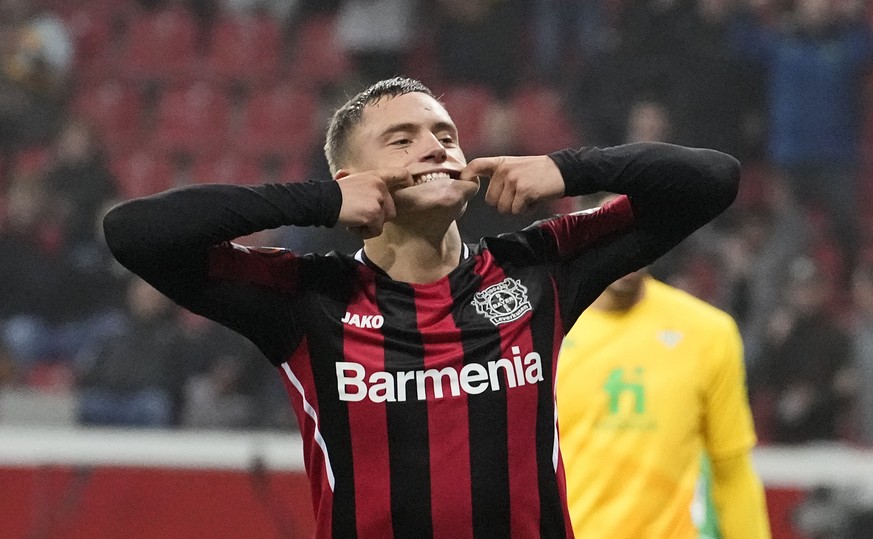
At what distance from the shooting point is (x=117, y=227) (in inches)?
93.5

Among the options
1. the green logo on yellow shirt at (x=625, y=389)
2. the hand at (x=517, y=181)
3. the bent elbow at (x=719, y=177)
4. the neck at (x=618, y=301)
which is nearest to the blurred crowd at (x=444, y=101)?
the neck at (x=618, y=301)

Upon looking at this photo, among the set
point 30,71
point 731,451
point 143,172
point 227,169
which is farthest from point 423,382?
point 30,71

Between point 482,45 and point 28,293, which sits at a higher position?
point 482,45

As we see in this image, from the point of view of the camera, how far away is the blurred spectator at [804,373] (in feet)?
21.5

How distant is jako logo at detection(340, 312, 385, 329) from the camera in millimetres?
2519

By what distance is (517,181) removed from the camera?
95.5 inches

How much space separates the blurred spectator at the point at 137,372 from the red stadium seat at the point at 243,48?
2.78 metres

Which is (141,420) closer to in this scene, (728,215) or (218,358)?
(218,358)

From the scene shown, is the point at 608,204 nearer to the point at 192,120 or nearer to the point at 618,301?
the point at 618,301

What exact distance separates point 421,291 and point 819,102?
18.4 feet

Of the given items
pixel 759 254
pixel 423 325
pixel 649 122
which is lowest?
pixel 423 325

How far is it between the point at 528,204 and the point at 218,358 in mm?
4834

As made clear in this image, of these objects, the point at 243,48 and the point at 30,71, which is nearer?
the point at 30,71

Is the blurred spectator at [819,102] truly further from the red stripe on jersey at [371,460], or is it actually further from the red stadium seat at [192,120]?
the red stripe on jersey at [371,460]
